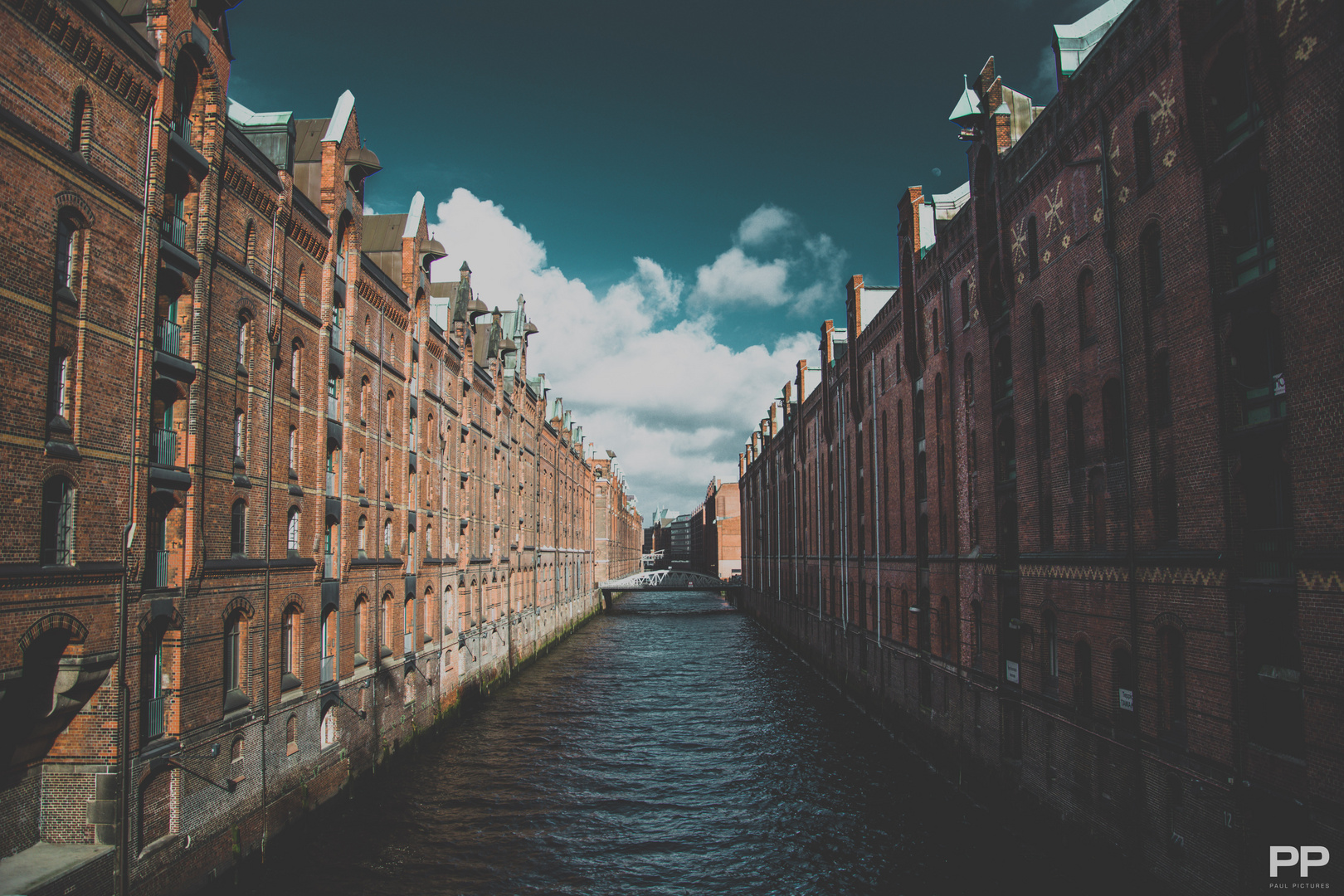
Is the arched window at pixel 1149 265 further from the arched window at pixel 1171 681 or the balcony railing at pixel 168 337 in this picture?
the balcony railing at pixel 168 337

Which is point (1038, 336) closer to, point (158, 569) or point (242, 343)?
point (242, 343)

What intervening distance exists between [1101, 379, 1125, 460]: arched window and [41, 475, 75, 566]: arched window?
56.3ft

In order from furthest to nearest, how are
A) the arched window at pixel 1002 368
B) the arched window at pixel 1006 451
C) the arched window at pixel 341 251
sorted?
the arched window at pixel 341 251, the arched window at pixel 1002 368, the arched window at pixel 1006 451

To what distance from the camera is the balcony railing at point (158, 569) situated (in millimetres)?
13719

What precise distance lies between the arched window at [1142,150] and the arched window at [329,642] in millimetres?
19898

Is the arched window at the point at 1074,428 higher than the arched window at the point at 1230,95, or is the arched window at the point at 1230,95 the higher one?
the arched window at the point at 1230,95

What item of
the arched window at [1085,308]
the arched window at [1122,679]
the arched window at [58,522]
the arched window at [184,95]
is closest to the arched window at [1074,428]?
the arched window at [1085,308]

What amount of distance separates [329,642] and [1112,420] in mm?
18444

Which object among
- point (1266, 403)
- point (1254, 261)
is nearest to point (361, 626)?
point (1266, 403)

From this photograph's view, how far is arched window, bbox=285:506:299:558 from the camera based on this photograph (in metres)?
18.8

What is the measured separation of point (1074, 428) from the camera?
16578 mm

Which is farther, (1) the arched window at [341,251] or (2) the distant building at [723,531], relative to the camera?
(2) the distant building at [723,531]

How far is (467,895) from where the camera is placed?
15195mm

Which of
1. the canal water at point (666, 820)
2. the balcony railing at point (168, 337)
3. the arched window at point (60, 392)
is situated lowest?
the canal water at point (666, 820)
